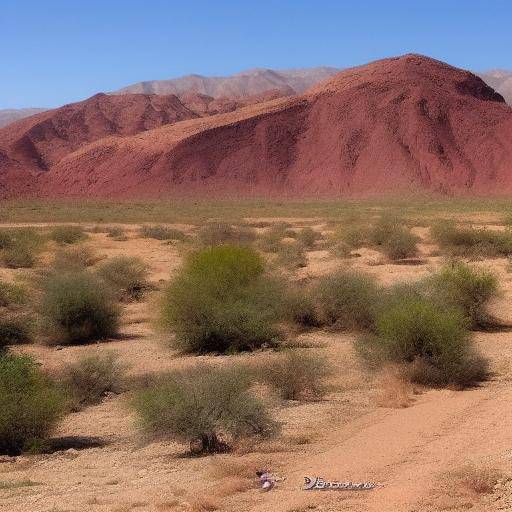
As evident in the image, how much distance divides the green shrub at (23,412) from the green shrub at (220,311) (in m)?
4.82

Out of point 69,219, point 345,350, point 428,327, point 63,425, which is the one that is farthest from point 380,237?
point 69,219

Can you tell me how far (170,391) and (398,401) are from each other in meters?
3.11

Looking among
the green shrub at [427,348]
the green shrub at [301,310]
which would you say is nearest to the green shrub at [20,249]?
the green shrub at [301,310]

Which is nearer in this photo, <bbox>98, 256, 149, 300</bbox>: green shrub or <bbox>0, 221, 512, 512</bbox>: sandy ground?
<bbox>0, 221, 512, 512</bbox>: sandy ground

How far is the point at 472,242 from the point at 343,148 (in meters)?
61.6

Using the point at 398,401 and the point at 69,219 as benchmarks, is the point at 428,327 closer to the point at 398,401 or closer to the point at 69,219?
the point at 398,401

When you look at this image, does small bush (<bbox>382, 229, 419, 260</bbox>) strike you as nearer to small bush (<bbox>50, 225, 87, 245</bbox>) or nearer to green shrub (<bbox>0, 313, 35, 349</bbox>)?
green shrub (<bbox>0, 313, 35, 349</bbox>)

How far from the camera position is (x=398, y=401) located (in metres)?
10.2

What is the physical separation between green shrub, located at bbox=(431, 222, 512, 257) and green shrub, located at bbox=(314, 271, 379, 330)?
12055 mm

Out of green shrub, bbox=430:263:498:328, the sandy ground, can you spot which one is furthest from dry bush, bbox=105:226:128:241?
the sandy ground

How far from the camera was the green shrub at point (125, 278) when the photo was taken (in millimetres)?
20833

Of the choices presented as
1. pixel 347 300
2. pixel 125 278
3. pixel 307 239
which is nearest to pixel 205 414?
pixel 347 300

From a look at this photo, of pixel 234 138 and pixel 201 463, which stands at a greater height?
pixel 234 138

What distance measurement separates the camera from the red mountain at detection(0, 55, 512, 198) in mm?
85938
